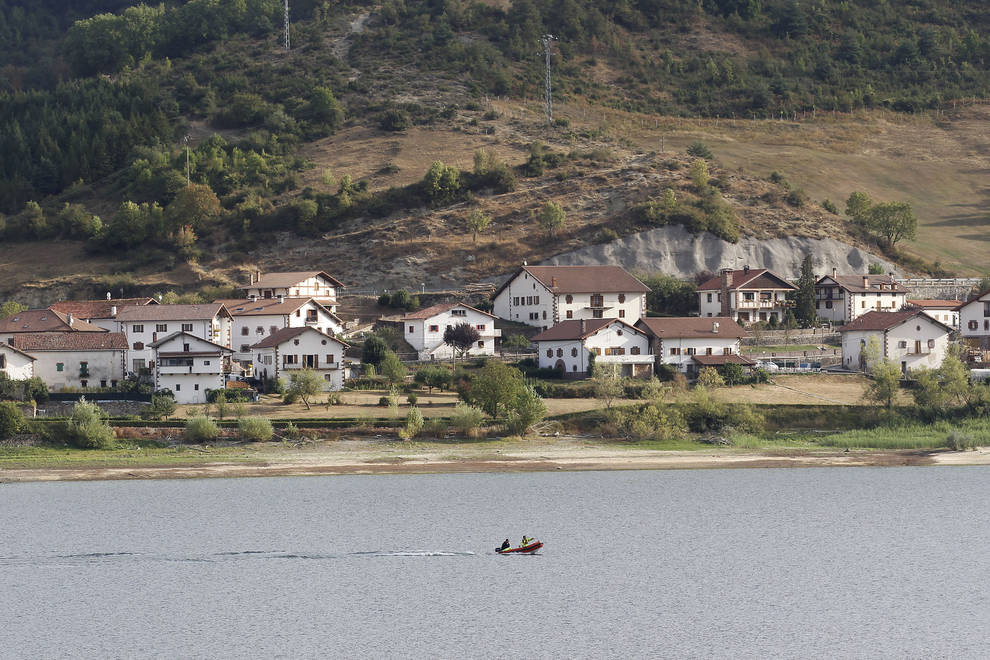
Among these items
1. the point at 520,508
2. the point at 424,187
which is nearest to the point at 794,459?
the point at 520,508

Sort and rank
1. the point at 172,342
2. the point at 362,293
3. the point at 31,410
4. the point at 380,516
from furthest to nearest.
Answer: the point at 362,293, the point at 172,342, the point at 31,410, the point at 380,516

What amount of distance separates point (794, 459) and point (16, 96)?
5466 inches

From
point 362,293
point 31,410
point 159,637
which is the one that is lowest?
point 159,637

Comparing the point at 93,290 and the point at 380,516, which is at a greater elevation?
the point at 93,290

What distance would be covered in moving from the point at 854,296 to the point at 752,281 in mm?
7945

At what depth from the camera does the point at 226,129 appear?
14900 cm

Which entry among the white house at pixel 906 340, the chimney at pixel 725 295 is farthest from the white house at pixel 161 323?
the white house at pixel 906 340

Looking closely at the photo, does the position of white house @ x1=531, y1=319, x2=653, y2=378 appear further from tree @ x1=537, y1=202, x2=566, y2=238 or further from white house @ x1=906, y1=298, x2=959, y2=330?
tree @ x1=537, y1=202, x2=566, y2=238

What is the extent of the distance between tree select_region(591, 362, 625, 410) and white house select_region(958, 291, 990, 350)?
27.4m

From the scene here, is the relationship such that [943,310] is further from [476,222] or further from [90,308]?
[90,308]

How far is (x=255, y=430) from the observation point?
203ft

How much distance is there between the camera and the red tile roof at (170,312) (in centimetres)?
7981

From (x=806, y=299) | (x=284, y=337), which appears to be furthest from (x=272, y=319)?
(x=806, y=299)

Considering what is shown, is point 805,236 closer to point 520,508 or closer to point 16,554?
point 520,508
